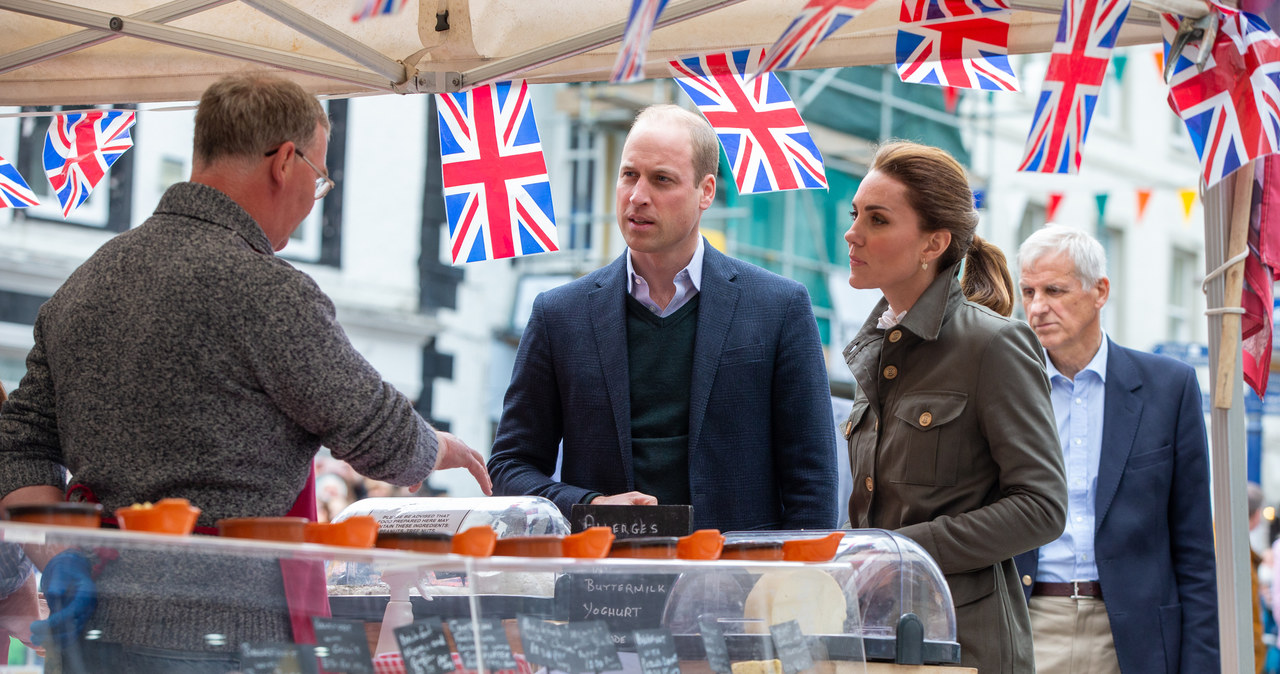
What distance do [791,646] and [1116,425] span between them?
172 centimetres

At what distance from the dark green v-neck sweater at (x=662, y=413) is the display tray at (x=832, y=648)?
837 mm

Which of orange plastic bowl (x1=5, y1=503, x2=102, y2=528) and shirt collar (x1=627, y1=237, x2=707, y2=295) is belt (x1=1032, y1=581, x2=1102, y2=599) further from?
orange plastic bowl (x1=5, y1=503, x2=102, y2=528)

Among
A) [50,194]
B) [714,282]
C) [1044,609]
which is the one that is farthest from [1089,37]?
[50,194]

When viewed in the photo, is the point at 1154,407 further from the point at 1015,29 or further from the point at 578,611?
the point at 578,611

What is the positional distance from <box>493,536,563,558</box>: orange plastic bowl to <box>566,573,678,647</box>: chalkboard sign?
9 centimetres

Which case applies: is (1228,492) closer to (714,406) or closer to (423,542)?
(714,406)

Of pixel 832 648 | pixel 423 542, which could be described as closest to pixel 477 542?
pixel 423 542

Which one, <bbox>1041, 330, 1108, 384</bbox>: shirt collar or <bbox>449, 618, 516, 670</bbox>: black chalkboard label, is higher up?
<bbox>1041, 330, 1108, 384</bbox>: shirt collar

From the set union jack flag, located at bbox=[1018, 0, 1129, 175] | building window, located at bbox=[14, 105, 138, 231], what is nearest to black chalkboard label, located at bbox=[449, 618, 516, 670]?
union jack flag, located at bbox=[1018, 0, 1129, 175]

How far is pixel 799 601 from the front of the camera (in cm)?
223

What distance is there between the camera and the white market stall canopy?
10.4ft

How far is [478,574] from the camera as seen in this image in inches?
74.3

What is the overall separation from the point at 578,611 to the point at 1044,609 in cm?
184

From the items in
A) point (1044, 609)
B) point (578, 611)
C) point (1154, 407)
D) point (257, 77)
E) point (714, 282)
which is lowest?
point (1044, 609)
